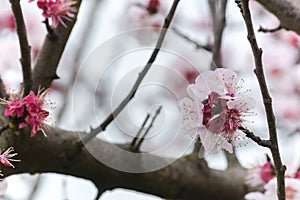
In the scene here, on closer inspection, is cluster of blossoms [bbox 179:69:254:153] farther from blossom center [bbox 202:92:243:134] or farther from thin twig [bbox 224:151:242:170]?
thin twig [bbox 224:151:242:170]

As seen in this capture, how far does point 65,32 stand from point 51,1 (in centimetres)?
12

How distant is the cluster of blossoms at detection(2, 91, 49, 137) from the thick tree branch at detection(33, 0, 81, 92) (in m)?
0.20

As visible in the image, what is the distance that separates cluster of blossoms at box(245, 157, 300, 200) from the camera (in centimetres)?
146

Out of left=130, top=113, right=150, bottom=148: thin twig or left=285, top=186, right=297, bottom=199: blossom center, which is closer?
left=130, top=113, right=150, bottom=148: thin twig

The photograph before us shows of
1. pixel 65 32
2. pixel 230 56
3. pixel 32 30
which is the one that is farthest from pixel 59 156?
pixel 230 56

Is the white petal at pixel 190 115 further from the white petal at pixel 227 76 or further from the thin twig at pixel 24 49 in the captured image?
the thin twig at pixel 24 49

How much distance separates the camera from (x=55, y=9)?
145cm

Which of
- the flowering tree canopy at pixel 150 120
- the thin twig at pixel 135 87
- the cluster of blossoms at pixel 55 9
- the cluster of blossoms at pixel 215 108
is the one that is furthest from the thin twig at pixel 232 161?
the cluster of blossoms at pixel 215 108

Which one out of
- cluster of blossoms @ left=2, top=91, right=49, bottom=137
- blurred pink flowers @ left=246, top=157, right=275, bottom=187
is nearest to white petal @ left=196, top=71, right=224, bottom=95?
cluster of blossoms @ left=2, top=91, right=49, bottom=137

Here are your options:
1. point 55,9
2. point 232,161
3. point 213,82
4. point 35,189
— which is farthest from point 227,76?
point 35,189

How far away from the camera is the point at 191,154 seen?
1.72 m

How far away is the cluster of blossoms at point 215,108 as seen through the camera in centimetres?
101

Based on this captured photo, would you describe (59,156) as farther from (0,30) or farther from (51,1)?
(0,30)

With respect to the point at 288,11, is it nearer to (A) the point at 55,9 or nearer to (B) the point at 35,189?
(A) the point at 55,9
